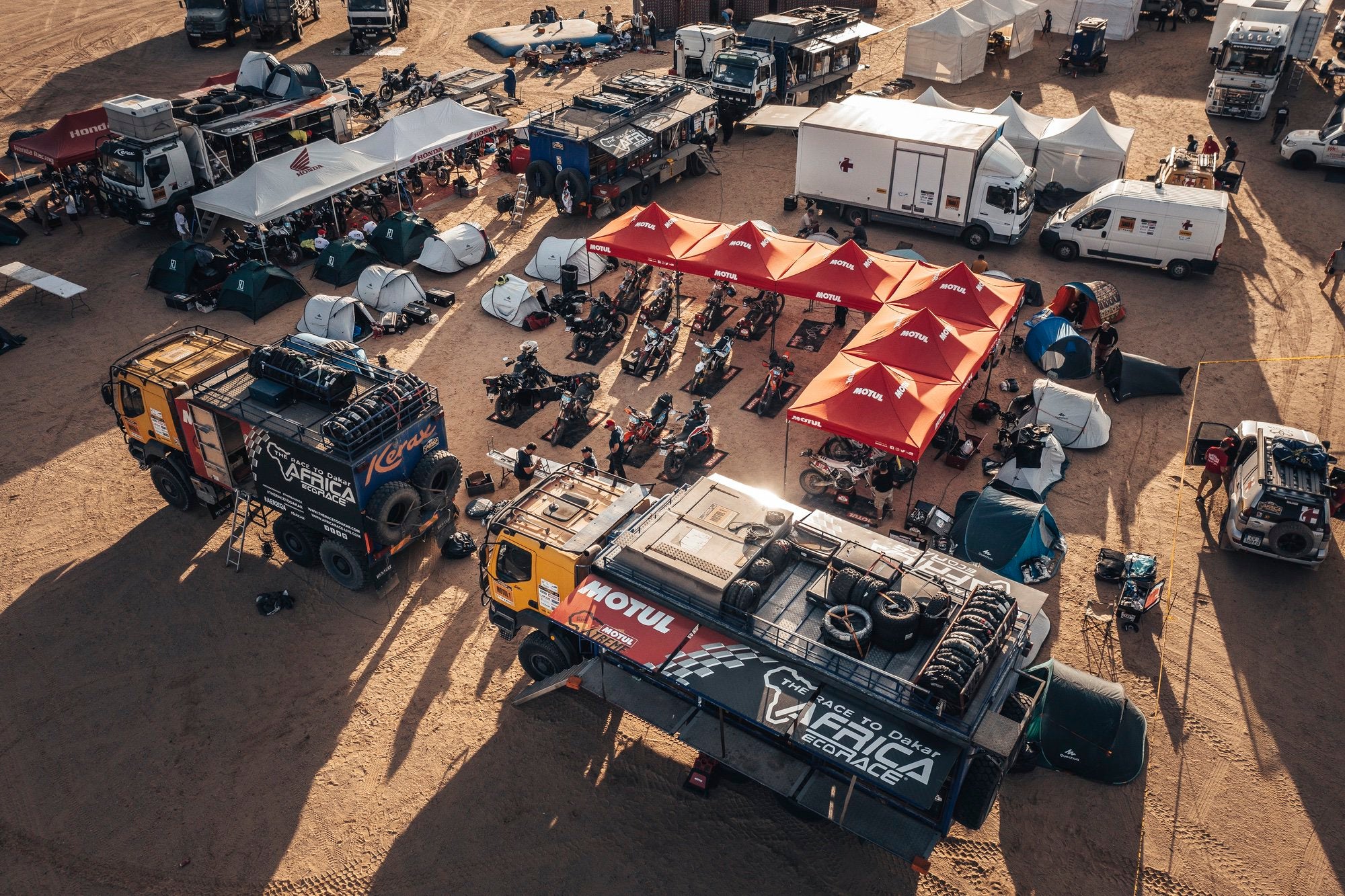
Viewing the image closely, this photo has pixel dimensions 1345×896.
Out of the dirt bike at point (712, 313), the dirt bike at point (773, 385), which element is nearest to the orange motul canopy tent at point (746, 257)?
the dirt bike at point (712, 313)

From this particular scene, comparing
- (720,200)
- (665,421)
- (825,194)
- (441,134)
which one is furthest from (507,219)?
(665,421)

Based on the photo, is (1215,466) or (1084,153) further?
(1084,153)

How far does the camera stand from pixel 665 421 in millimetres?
20906

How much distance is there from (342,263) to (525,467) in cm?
1167

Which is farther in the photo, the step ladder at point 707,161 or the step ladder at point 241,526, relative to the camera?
the step ladder at point 707,161

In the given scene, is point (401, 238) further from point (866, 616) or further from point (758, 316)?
point (866, 616)

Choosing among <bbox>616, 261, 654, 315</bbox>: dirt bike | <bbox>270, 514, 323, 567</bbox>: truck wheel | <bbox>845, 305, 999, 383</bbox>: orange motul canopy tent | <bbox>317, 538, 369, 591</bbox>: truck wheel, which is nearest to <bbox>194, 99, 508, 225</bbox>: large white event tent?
<bbox>616, 261, 654, 315</bbox>: dirt bike

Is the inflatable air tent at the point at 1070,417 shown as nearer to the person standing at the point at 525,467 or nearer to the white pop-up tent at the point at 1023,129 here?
the person standing at the point at 525,467

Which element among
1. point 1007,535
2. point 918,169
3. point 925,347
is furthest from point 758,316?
point 1007,535

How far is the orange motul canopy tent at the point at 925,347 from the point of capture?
63.7 feet

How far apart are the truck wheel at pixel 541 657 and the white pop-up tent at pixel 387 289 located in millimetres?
13413

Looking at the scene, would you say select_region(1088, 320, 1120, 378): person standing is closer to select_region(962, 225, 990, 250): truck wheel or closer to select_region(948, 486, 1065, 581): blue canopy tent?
select_region(962, 225, 990, 250): truck wheel

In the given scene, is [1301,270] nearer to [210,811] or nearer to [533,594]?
[533,594]

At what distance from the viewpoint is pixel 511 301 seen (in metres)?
25.0
